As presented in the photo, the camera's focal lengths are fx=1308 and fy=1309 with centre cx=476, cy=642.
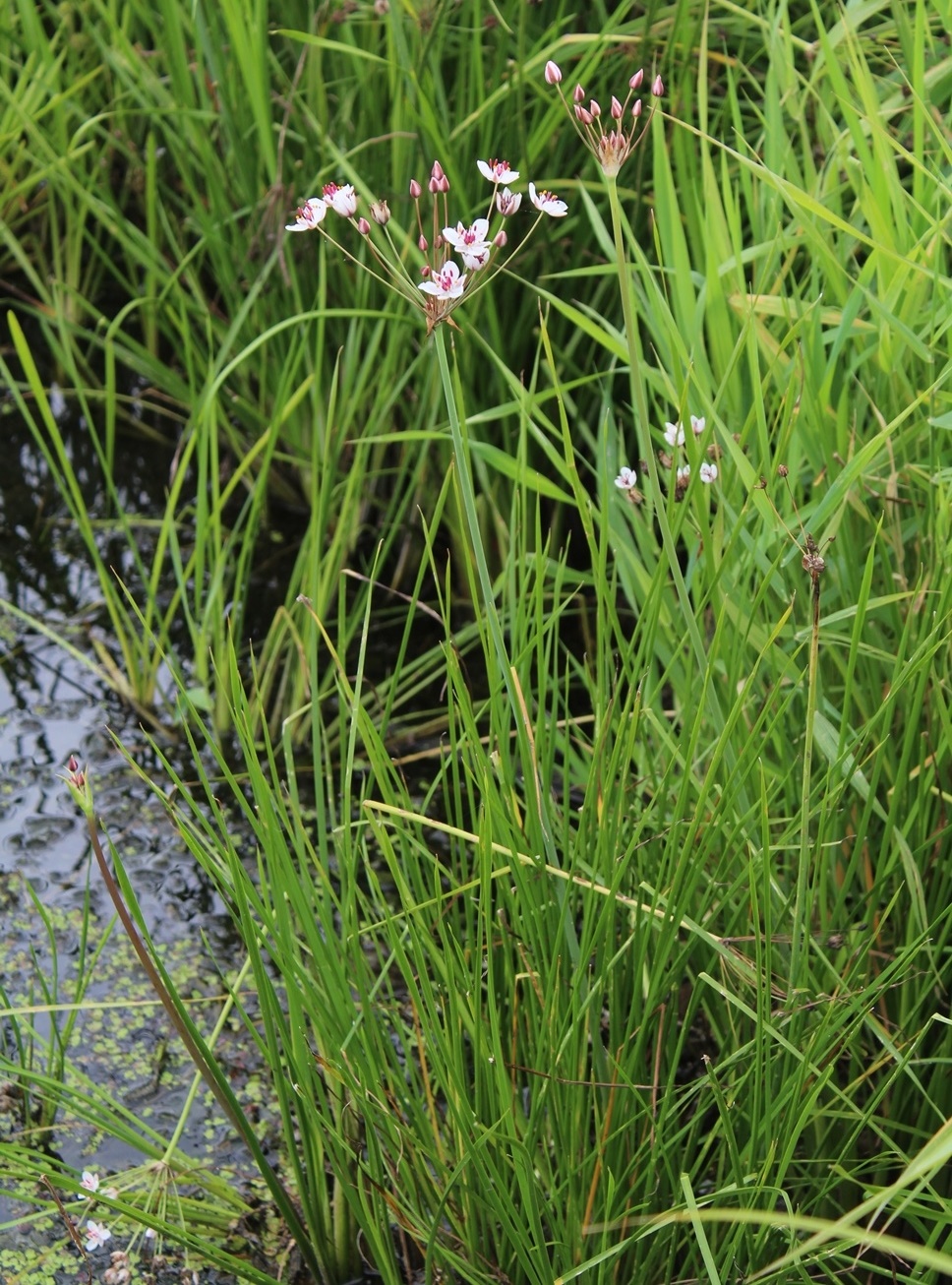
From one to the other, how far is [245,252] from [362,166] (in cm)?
23

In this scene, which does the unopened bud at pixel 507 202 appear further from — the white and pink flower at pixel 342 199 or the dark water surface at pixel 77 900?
the dark water surface at pixel 77 900

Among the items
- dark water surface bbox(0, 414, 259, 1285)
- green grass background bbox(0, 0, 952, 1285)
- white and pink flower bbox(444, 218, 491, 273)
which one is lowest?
dark water surface bbox(0, 414, 259, 1285)

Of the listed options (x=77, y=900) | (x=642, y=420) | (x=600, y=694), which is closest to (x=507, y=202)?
(x=642, y=420)

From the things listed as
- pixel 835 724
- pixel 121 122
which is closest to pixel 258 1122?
pixel 835 724

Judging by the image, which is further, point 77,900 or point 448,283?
point 77,900

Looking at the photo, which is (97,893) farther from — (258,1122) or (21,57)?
(21,57)

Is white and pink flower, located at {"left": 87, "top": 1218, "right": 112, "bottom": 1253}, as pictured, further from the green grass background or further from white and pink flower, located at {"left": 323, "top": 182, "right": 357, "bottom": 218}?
white and pink flower, located at {"left": 323, "top": 182, "right": 357, "bottom": 218}

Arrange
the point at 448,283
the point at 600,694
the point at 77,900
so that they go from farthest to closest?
the point at 77,900, the point at 600,694, the point at 448,283

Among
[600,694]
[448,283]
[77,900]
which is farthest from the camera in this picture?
[77,900]

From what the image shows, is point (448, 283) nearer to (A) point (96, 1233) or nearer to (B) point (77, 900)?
(A) point (96, 1233)

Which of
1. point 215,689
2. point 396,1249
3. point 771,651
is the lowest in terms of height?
point 396,1249

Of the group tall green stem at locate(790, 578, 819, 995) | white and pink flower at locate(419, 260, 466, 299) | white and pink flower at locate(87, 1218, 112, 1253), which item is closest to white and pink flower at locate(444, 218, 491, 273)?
white and pink flower at locate(419, 260, 466, 299)

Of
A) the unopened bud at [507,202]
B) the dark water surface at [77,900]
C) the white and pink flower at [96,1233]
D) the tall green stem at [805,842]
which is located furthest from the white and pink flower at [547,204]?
the white and pink flower at [96,1233]

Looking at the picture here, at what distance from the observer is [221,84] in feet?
6.59
